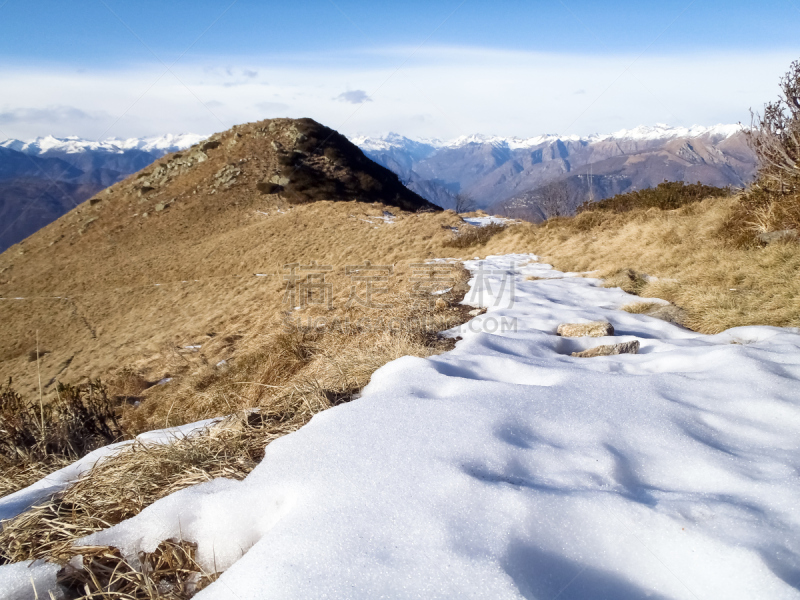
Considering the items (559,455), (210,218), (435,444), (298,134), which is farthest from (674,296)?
(298,134)

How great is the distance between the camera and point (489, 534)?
1273mm

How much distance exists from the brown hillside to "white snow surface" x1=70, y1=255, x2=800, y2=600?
6112 mm

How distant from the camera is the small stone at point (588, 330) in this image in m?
3.72

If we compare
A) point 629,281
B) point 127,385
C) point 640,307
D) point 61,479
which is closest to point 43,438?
point 61,479

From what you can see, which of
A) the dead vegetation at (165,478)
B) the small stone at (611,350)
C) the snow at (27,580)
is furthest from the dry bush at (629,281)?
the snow at (27,580)

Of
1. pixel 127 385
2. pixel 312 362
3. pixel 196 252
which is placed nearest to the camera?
pixel 312 362

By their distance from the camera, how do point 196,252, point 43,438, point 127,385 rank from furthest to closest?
point 196,252 < point 127,385 < point 43,438

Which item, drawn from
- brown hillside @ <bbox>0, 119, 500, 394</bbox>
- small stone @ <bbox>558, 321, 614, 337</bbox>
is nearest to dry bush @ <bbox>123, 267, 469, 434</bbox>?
small stone @ <bbox>558, 321, 614, 337</bbox>

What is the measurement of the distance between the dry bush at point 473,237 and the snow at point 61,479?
9849 millimetres

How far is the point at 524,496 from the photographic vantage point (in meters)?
1.41

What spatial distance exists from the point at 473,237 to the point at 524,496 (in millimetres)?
11076

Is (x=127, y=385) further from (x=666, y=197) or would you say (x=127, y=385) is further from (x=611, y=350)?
(x=666, y=197)

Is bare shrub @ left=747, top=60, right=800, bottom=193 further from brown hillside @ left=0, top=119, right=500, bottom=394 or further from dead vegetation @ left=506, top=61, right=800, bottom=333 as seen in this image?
brown hillside @ left=0, top=119, right=500, bottom=394

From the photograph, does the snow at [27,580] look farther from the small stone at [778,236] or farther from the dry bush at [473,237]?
the dry bush at [473,237]
